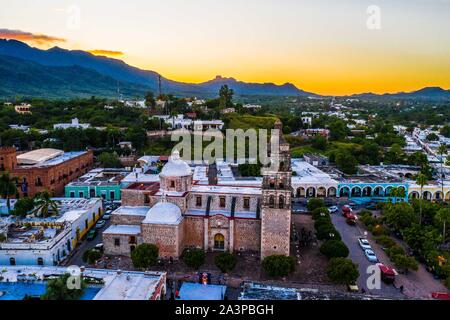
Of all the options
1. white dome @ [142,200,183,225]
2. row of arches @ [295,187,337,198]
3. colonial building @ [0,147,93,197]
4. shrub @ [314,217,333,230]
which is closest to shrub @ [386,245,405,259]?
shrub @ [314,217,333,230]

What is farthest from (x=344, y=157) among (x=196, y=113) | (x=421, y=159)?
(x=196, y=113)

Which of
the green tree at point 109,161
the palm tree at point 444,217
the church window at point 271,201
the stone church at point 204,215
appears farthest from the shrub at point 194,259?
the green tree at point 109,161

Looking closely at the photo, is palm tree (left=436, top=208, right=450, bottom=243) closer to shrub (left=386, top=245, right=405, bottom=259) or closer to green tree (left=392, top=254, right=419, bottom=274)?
shrub (left=386, top=245, right=405, bottom=259)

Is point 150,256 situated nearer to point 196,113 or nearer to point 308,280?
point 308,280

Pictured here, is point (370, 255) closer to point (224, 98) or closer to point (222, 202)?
point (222, 202)

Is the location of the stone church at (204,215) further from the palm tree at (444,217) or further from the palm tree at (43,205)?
the palm tree at (444,217)

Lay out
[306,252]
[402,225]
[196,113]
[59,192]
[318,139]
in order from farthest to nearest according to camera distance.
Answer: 1. [196,113]
2. [318,139]
3. [59,192]
4. [402,225]
5. [306,252]
